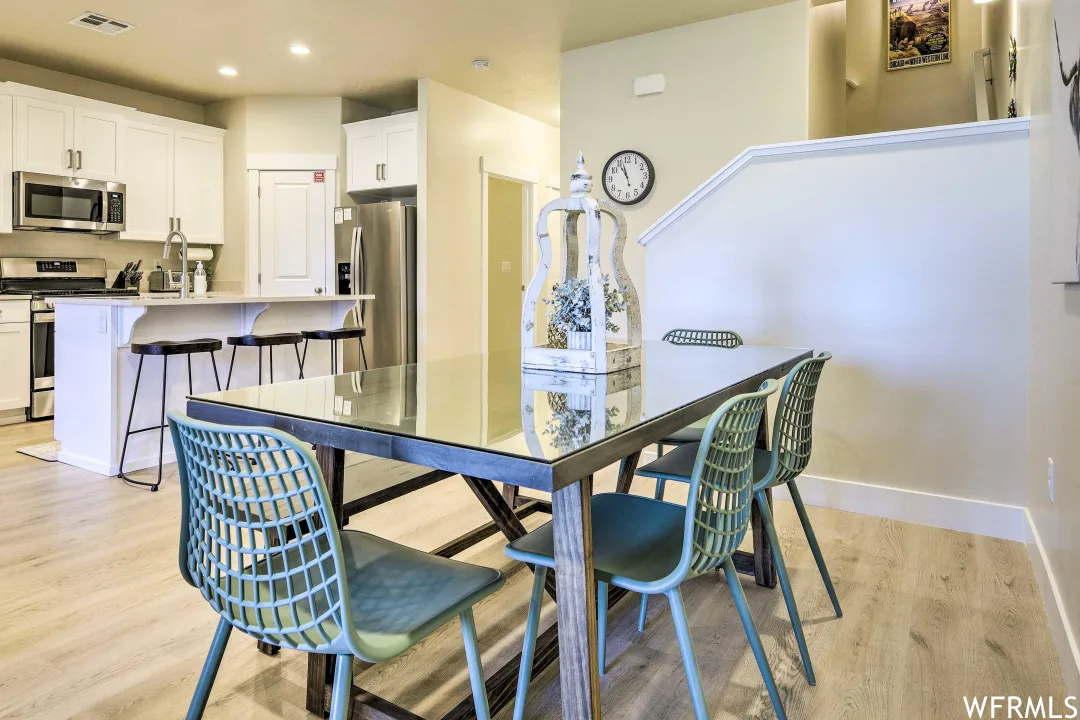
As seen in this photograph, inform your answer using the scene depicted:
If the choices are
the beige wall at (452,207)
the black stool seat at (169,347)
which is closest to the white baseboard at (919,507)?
the black stool seat at (169,347)

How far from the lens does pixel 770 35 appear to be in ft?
14.1

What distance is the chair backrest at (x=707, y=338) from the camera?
2867 millimetres

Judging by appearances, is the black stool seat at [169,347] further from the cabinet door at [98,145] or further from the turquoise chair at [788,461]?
the cabinet door at [98,145]

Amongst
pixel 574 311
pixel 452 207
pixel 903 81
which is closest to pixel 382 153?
pixel 452 207

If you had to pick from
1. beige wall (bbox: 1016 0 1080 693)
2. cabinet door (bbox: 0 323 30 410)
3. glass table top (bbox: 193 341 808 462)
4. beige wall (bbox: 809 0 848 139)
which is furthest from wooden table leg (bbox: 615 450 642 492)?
cabinet door (bbox: 0 323 30 410)

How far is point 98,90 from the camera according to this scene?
5.78 meters

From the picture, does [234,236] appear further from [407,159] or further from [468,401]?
[468,401]

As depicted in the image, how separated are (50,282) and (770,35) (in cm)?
555

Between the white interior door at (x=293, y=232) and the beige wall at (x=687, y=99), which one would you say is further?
the white interior door at (x=293, y=232)

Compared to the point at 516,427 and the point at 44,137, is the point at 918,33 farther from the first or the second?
the point at 44,137

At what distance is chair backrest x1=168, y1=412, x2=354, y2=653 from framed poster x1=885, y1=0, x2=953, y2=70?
715cm

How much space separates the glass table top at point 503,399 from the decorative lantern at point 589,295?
0.05 meters

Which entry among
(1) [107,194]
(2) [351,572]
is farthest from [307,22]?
(2) [351,572]

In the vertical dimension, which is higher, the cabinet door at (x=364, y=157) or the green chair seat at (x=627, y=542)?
the cabinet door at (x=364, y=157)
